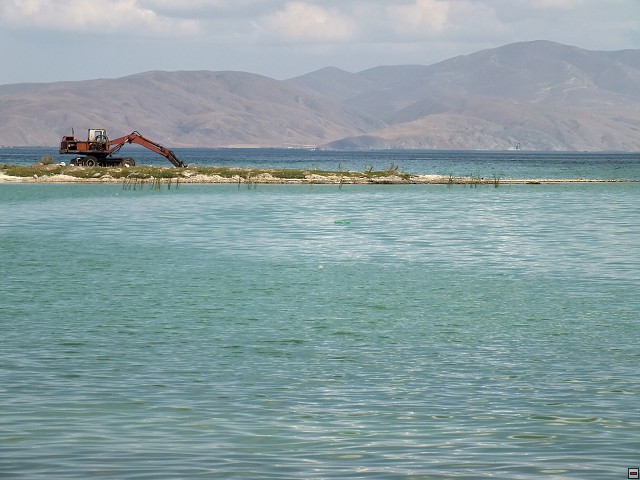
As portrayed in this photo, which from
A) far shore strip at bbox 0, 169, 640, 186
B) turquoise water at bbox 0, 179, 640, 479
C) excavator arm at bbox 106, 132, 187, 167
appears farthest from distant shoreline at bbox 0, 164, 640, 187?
turquoise water at bbox 0, 179, 640, 479

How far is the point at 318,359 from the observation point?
1991 centimetres

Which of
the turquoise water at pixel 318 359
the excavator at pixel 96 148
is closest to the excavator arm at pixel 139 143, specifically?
the excavator at pixel 96 148

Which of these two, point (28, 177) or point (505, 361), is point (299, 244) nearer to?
point (505, 361)

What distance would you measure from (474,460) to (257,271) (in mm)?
24540

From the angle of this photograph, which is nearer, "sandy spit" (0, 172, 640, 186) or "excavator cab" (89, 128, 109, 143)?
"sandy spit" (0, 172, 640, 186)

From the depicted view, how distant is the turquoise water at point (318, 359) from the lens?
527 inches

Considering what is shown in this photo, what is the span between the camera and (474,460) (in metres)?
13.0

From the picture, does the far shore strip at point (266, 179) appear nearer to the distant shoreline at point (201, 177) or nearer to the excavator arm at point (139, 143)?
the distant shoreline at point (201, 177)


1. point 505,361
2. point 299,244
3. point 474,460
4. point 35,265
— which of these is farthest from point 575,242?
point 474,460

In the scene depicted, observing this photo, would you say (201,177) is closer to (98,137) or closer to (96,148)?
(96,148)

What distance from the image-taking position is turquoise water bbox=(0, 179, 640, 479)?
43.9ft

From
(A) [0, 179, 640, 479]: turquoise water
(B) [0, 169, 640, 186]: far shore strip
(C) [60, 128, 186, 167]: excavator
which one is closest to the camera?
(A) [0, 179, 640, 479]: turquoise water

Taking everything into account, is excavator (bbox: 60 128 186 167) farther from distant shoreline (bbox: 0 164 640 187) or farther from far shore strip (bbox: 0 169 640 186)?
far shore strip (bbox: 0 169 640 186)

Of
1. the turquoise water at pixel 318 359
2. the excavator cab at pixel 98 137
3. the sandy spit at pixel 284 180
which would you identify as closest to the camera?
the turquoise water at pixel 318 359
